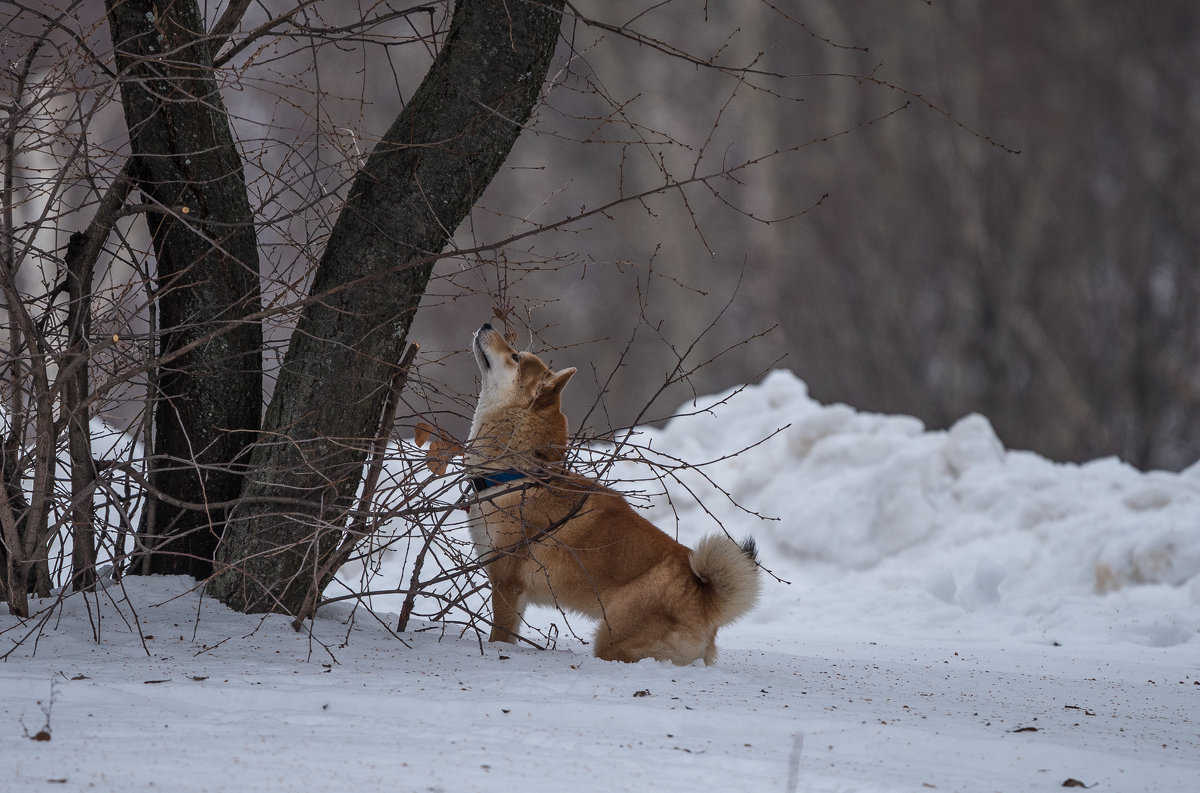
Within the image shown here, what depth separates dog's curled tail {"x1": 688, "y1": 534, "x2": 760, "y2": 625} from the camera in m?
3.46

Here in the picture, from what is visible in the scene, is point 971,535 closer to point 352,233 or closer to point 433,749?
point 352,233

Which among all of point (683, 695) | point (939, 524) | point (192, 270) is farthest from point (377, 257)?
point (939, 524)

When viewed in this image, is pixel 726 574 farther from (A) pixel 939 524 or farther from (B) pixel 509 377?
(A) pixel 939 524

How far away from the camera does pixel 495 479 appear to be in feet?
12.2

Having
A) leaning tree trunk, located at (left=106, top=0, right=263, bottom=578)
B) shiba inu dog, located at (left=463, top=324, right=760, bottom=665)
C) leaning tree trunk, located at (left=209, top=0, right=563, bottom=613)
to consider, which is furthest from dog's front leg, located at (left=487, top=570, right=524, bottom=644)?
leaning tree trunk, located at (left=106, top=0, right=263, bottom=578)

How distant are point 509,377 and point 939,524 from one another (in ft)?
14.2

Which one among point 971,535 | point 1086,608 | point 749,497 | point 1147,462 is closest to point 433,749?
point 1086,608

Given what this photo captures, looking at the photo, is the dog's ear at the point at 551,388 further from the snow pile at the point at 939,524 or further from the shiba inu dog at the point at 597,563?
the snow pile at the point at 939,524

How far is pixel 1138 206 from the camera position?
9.56 m

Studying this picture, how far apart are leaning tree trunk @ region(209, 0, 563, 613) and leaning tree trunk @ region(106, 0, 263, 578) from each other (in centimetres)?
18

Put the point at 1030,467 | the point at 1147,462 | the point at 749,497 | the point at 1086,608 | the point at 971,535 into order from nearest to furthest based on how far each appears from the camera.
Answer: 1. the point at 1086,608
2. the point at 971,535
3. the point at 1030,467
4. the point at 749,497
5. the point at 1147,462

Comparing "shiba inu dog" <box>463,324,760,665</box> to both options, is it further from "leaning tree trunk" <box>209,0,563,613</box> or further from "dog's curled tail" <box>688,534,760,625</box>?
"leaning tree trunk" <box>209,0,563,613</box>

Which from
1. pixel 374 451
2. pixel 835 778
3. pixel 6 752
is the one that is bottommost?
pixel 6 752

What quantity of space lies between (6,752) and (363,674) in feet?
3.44
